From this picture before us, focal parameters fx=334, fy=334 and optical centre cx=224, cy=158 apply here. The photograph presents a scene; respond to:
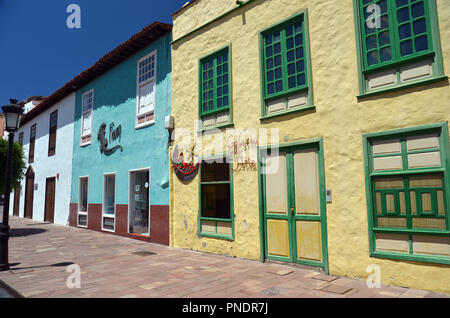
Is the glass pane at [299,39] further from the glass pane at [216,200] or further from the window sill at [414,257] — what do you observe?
the window sill at [414,257]

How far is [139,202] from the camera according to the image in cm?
1240

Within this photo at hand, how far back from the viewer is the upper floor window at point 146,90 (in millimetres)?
11703

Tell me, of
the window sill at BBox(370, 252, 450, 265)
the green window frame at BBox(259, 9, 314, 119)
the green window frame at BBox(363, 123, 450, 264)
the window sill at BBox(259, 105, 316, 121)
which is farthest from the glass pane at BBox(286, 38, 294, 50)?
the window sill at BBox(370, 252, 450, 265)

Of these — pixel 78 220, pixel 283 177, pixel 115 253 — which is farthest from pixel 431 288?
pixel 78 220

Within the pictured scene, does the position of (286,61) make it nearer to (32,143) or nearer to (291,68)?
(291,68)

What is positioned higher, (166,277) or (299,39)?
(299,39)

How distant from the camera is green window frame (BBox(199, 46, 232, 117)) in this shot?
8.91 m

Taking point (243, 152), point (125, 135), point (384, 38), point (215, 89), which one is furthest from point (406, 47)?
point (125, 135)

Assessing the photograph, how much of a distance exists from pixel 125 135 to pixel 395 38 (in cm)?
992

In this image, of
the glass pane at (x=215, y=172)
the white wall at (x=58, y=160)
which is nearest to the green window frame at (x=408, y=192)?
the glass pane at (x=215, y=172)

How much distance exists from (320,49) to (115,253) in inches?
288

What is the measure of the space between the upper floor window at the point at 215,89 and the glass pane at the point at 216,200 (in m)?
1.70

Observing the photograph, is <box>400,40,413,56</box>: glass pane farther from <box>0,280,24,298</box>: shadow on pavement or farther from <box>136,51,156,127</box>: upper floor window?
<box>136,51,156,127</box>: upper floor window

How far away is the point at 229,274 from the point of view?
21.5 ft
